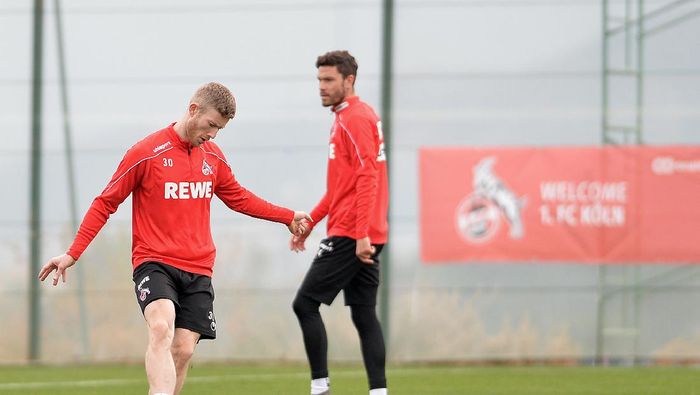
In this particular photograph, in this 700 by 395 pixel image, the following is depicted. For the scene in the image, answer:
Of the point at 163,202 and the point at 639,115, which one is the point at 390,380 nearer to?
the point at 639,115

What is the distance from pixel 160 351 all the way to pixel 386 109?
7436mm

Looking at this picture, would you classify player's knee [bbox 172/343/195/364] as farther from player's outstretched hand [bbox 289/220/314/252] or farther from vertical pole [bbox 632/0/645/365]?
vertical pole [bbox 632/0/645/365]

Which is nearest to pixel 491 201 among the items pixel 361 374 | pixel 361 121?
pixel 361 374

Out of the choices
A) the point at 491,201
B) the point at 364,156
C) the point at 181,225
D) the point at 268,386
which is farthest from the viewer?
the point at 491,201

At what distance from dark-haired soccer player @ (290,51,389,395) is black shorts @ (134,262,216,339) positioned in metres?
1.23

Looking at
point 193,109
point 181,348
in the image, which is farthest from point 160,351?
point 193,109

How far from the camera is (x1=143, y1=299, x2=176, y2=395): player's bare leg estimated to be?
562cm

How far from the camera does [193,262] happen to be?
6133mm

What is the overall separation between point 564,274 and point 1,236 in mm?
5590

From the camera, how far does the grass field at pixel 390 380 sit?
910 cm

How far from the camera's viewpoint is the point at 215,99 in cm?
597

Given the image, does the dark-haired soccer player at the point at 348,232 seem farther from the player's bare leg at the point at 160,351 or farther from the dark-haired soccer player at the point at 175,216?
the player's bare leg at the point at 160,351

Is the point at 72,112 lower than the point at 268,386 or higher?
higher

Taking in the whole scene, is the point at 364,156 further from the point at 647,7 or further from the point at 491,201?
the point at 647,7
